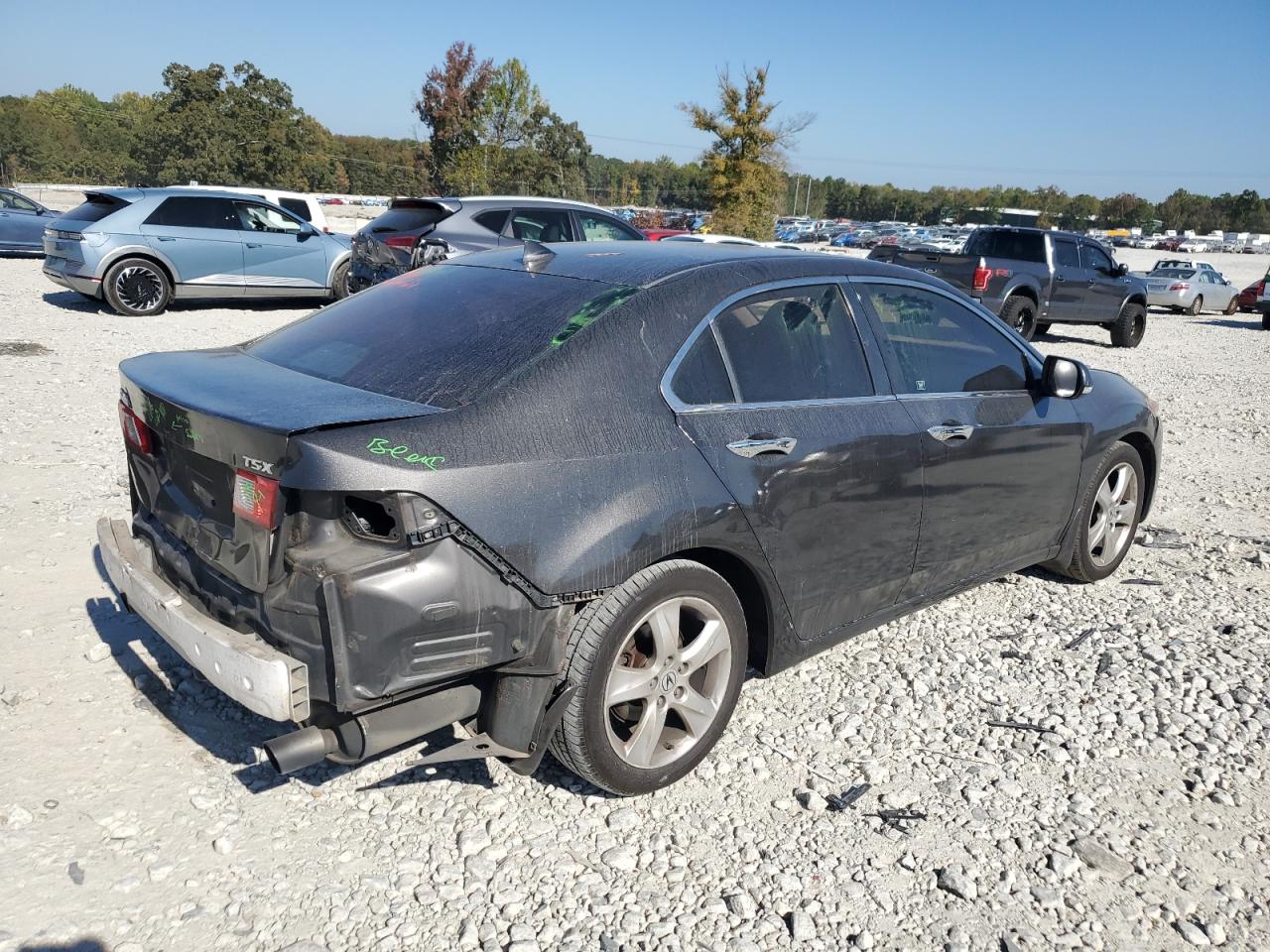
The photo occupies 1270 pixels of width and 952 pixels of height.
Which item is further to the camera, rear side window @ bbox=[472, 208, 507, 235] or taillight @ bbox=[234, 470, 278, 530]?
rear side window @ bbox=[472, 208, 507, 235]

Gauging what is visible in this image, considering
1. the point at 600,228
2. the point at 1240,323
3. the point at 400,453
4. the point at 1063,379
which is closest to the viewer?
the point at 400,453

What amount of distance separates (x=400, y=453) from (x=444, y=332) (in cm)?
84

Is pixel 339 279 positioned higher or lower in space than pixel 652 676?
lower

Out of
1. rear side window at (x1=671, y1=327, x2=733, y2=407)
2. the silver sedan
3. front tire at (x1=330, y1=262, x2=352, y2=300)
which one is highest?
rear side window at (x1=671, y1=327, x2=733, y2=407)

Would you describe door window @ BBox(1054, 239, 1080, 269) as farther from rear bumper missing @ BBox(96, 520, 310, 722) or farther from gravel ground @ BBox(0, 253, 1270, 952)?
rear bumper missing @ BBox(96, 520, 310, 722)

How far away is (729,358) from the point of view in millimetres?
3281

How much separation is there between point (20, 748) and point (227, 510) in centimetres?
125

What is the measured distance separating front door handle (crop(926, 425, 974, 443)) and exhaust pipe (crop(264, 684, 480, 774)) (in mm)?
2162

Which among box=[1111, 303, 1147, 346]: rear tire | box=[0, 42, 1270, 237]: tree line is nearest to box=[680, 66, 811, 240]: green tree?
box=[0, 42, 1270, 237]: tree line

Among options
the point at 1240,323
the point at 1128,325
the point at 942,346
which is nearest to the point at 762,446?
the point at 942,346

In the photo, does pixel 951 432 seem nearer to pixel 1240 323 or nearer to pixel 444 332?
pixel 444 332

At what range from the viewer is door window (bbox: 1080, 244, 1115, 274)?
16.1 metres

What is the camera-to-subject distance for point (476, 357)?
3.00m

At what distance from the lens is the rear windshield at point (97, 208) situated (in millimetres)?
12930
